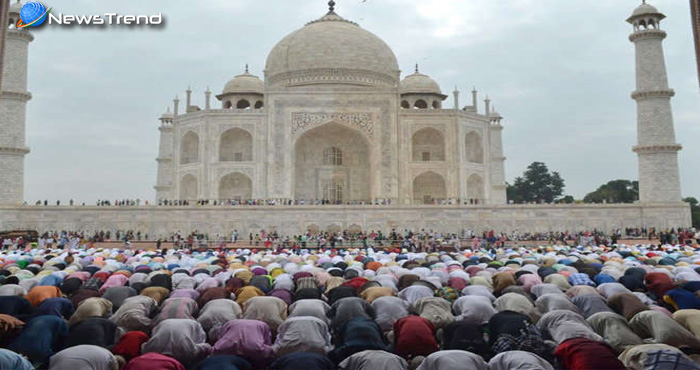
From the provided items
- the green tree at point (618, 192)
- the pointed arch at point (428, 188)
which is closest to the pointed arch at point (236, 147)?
the pointed arch at point (428, 188)

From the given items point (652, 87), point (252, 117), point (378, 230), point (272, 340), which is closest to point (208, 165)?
point (252, 117)

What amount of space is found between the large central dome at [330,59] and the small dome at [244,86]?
1124mm

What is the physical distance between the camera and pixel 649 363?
390 cm

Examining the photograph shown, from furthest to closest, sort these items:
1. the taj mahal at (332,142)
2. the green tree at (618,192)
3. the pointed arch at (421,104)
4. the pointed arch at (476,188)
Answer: the green tree at (618,192) → the pointed arch at (421,104) → the pointed arch at (476,188) → the taj mahal at (332,142)

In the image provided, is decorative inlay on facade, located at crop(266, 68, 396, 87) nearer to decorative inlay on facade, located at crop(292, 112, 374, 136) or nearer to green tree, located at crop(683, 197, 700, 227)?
decorative inlay on facade, located at crop(292, 112, 374, 136)

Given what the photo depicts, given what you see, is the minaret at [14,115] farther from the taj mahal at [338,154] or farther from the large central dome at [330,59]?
the large central dome at [330,59]

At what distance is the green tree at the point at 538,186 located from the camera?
5203cm

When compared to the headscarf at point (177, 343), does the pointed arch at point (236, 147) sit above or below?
above

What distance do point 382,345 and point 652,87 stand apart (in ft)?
75.2

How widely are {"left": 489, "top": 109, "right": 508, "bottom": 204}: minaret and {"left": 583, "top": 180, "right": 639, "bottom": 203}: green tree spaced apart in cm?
1733

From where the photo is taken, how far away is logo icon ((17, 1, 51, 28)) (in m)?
11.2

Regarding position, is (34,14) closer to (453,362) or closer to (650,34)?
(453,362)

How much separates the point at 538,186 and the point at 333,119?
3096cm

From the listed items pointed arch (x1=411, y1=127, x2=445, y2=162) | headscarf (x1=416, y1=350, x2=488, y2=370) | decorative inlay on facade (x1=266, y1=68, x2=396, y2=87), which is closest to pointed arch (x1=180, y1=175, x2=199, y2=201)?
decorative inlay on facade (x1=266, y1=68, x2=396, y2=87)
